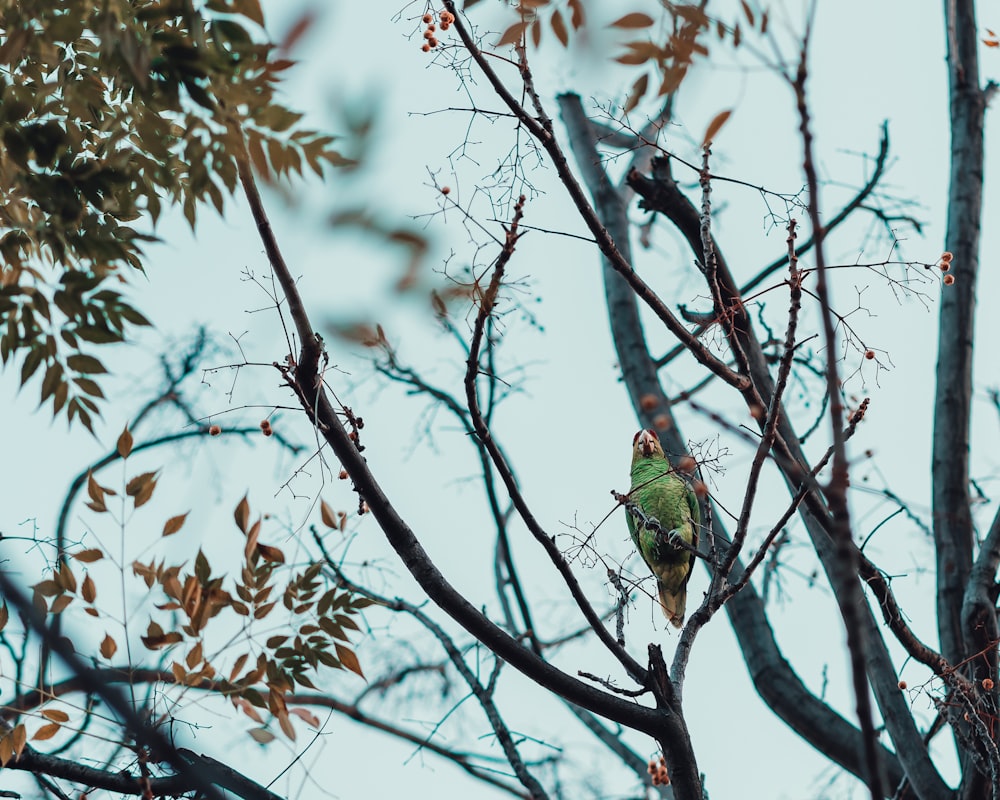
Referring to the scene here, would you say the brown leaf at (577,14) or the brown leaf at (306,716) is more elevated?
the brown leaf at (577,14)

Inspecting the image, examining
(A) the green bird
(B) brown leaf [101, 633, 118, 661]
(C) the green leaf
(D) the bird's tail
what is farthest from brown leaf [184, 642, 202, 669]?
(D) the bird's tail

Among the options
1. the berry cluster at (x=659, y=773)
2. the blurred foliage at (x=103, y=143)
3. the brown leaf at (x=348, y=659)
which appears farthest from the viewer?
the berry cluster at (x=659, y=773)

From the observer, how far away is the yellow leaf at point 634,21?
6.39 ft

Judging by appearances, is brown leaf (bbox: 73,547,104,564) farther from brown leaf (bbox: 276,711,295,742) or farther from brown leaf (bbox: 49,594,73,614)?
brown leaf (bbox: 276,711,295,742)

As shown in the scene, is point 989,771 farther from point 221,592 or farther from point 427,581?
point 221,592

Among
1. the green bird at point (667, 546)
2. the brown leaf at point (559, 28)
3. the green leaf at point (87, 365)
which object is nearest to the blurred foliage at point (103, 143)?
the green leaf at point (87, 365)

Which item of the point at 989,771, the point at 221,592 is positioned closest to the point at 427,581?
the point at 221,592

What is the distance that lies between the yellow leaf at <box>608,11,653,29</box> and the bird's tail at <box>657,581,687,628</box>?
107 inches

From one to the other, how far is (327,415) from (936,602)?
3074 millimetres

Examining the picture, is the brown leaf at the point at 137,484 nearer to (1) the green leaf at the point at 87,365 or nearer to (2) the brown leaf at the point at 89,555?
(2) the brown leaf at the point at 89,555

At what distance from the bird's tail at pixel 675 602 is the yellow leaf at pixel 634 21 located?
8.92 ft

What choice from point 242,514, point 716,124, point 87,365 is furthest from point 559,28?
point 242,514

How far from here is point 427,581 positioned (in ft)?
7.95

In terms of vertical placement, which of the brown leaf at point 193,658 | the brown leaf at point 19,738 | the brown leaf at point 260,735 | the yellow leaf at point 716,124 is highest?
the yellow leaf at point 716,124
